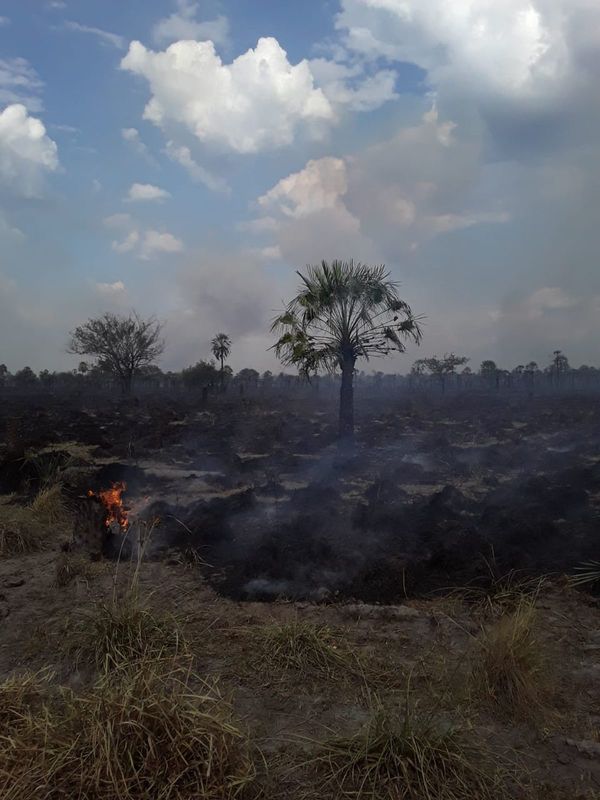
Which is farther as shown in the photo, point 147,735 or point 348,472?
point 348,472

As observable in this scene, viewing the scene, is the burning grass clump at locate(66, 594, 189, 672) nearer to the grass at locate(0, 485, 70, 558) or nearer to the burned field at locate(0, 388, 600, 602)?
the burned field at locate(0, 388, 600, 602)

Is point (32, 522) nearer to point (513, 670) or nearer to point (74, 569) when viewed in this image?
point (74, 569)

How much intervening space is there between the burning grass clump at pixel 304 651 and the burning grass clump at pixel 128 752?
3.55ft

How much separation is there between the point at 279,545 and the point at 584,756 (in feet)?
13.2

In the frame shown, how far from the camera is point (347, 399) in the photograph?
14.0 m

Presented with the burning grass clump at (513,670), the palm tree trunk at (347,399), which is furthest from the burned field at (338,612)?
the palm tree trunk at (347,399)

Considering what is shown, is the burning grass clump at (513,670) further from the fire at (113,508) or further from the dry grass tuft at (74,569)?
the fire at (113,508)

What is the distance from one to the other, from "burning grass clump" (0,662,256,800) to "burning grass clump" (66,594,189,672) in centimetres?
98

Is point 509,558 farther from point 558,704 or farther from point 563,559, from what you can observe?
point 558,704

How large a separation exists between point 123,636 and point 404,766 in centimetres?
240

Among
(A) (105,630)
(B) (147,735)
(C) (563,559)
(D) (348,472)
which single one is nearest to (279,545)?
(A) (105,630)

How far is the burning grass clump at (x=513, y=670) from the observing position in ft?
12.0

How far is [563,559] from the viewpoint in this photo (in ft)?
21.4

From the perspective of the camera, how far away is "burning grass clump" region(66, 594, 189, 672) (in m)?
4.19
